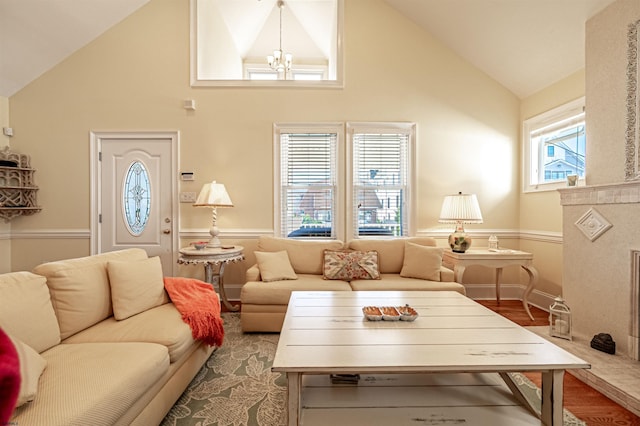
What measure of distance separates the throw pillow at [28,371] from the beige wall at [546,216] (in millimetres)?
4241

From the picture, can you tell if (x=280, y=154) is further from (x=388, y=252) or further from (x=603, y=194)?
(x=603, y=194)

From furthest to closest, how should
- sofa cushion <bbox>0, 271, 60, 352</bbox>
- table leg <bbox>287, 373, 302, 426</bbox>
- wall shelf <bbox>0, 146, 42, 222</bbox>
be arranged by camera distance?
wall shelf <bbox>0, 146, 42, 222</bbox> < sofa cushion <bbox>0, 271, 60, 352</bbox> < table leg <bbox>287, 373, 302, 426</bbox>

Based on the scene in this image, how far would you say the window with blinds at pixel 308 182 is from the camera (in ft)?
13.3

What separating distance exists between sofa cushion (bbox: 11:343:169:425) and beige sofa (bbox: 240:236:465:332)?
128 cm

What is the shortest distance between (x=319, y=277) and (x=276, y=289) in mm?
580

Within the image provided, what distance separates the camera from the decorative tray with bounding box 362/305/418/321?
73.2 inches

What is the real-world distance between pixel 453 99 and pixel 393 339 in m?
3.45

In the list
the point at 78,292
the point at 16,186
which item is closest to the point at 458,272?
the point at 78,292

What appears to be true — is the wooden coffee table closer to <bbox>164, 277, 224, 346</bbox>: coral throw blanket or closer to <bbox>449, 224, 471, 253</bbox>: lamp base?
<bbox>164, 277, 224, 346</bbox>: coral throw blanket

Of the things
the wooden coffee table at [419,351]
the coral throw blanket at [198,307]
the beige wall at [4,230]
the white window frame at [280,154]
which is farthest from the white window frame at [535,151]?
the beige wall at [4,230]

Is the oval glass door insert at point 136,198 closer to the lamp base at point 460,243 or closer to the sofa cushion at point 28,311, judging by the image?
the sofa cushion at point 28,311

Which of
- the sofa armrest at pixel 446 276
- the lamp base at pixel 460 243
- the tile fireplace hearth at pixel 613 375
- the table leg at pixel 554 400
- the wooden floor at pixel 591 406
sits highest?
the lamp base at pixel 460 243

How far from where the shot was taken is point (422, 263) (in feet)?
10.7

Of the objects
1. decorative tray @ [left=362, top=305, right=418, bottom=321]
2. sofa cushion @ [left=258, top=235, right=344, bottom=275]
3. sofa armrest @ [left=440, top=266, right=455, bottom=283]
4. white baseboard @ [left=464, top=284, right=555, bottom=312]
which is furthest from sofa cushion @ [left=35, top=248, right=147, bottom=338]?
white baseboard @ [left=464, top=284, right=555, bottom=312]
